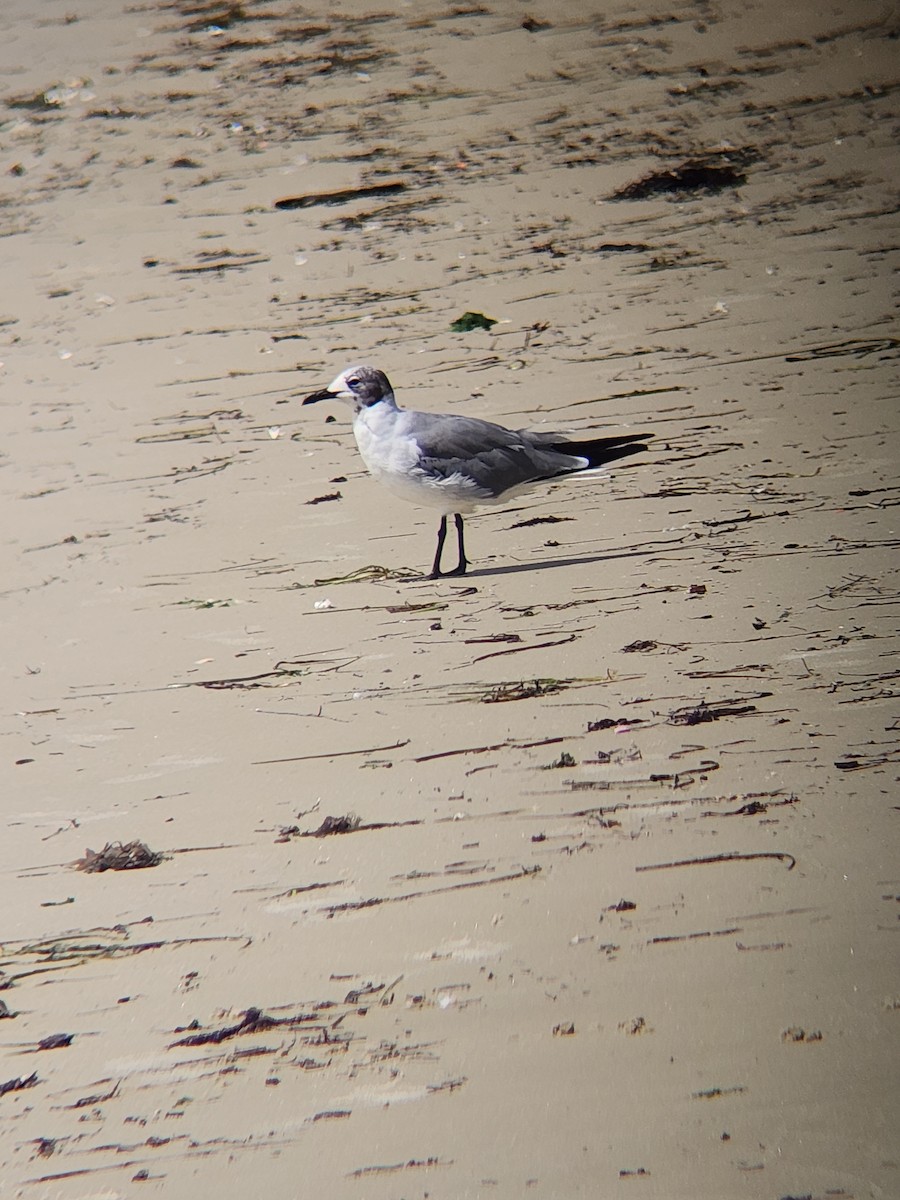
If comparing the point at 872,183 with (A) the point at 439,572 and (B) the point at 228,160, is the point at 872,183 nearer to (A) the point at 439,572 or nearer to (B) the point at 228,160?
(B) the point at 228,160

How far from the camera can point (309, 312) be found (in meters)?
7.60

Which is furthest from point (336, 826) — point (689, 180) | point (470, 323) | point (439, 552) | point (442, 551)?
point (689, 180)

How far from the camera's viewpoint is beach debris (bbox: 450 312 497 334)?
7.25 metres

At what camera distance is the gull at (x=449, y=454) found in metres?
5.10

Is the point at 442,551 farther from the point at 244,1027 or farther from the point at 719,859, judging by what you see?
the point at 244,1027

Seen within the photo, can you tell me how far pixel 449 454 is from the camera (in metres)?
5.14

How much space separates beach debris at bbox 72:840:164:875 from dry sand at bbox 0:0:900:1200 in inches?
1.1

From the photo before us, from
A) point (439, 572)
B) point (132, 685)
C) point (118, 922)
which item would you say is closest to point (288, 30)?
point (439, 572)

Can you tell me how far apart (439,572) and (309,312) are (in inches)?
121

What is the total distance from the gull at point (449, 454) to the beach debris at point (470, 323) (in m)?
1.87

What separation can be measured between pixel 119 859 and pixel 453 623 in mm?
1602

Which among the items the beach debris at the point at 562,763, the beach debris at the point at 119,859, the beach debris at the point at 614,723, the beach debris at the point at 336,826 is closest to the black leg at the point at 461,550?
the beach debris at the point at 614,723

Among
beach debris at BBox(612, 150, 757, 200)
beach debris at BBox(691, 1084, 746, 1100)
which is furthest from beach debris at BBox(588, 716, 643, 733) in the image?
beach debris at BBox(612, 150, 757, 200)

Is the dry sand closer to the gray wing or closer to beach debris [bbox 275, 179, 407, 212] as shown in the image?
beach debris [bbox 275, 179, 407, 212]
